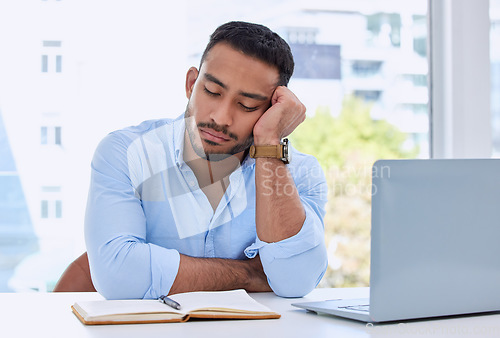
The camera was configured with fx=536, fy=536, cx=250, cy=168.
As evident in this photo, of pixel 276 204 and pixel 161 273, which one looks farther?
pixel 276 204

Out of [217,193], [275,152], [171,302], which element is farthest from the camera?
[217,193]

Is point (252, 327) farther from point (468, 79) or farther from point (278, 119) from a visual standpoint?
point (468, 79)

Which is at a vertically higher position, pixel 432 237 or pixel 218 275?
pixel 432 237

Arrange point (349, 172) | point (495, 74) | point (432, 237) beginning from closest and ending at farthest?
point (432, 237)
point (495, 74)
point (349, 172)

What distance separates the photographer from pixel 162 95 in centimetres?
305

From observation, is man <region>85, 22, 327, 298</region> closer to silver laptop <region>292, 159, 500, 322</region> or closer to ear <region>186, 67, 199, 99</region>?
ear <region>186, 67, 199, 99</region>

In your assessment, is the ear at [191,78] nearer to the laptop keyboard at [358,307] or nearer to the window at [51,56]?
the laptop keyboard at [358,307]

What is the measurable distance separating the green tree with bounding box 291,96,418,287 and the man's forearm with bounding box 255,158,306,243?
1.83 meters

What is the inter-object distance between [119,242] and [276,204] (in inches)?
18.3

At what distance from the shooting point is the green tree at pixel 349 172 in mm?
3504

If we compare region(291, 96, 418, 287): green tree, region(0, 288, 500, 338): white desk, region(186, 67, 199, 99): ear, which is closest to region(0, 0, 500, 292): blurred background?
region(291, 96, 418, 287): green tree

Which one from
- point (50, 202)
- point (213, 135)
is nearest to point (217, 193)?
point (213, 135)

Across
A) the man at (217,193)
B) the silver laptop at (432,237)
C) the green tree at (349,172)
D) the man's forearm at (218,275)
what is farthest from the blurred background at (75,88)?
the silver laptop at (432,237)

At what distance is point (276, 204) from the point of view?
1599 millimetres
